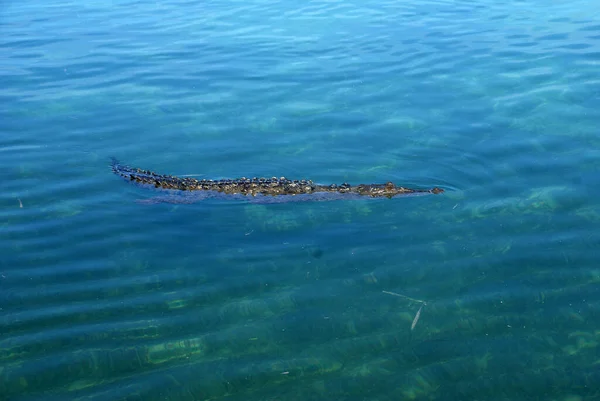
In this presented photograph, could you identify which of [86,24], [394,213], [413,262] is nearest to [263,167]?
[394,213]

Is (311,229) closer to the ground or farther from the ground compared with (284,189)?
closer to the ground

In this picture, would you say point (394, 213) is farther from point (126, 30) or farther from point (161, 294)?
point (126, 30)

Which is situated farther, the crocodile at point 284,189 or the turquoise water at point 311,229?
the crocodile at point 284,189

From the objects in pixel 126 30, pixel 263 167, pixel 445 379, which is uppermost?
pixel 126 30

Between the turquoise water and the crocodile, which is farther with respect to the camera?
the crocodile
